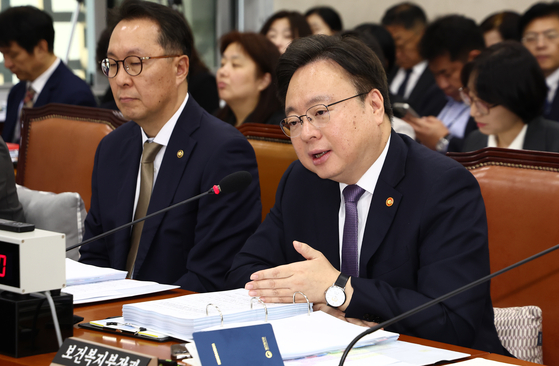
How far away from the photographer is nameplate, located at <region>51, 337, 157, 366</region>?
929mm

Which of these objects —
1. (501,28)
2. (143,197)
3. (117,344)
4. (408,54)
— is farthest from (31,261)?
(408,54)

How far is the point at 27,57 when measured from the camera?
4.06 metres

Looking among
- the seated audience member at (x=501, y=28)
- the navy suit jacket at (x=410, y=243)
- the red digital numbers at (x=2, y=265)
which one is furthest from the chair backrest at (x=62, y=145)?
the seated audience member at (x=501, y=28)

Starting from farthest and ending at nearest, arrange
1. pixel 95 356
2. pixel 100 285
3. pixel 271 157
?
pixel 271 157, pixel 100 285, pixel 95 356

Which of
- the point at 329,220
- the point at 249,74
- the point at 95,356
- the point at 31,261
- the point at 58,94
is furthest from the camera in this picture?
the point at 58,94

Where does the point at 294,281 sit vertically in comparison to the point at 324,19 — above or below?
below

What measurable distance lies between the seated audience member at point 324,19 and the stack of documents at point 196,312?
16.6ft

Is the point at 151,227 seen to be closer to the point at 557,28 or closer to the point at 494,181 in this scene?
the point at 494,181

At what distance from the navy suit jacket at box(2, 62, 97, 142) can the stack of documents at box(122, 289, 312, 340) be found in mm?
2745

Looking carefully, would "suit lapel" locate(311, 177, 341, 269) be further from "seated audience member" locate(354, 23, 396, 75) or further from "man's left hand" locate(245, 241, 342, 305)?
"seated audience member" locate(354, 23, 396, 75)

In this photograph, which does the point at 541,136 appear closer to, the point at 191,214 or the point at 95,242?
the point at 191,214

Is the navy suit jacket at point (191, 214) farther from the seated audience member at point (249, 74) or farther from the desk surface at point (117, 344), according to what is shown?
the seated audience member at point (249, 74)

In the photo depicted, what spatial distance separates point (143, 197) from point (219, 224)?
0.92 feet

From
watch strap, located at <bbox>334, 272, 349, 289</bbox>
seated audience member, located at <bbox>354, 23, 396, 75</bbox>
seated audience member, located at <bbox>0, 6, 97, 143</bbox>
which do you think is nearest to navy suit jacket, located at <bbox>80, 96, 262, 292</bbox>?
watch strap, located at <bbox>334, 272, 349, 289</bbox>
